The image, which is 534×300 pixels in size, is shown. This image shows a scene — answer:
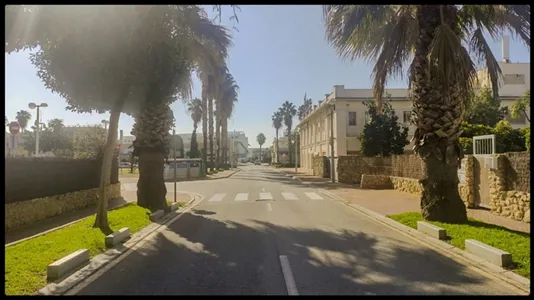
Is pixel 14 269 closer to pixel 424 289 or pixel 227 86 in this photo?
pixel 424 289

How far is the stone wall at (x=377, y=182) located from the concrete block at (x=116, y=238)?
19.0m

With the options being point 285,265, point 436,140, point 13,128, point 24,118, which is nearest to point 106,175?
point 285,265

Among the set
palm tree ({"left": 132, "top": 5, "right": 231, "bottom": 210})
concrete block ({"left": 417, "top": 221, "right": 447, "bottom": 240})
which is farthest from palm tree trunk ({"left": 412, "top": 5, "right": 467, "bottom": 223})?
palm tree ({"left": 132, "top": 5, "right": 231, "bottom": 210})

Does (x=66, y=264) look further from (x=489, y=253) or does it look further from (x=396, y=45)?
(x=396, y=45)

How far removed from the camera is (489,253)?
7.38 meters

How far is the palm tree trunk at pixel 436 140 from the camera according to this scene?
435 inches

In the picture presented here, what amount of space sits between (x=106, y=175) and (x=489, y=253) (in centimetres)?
892

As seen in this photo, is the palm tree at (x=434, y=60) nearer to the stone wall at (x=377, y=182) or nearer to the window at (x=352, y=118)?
the stone wall at (x=377, y=182)

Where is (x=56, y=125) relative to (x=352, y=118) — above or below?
above

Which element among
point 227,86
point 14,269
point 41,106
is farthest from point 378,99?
point 227,86

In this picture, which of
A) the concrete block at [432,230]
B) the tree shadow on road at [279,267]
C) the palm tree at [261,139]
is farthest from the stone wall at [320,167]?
the palm tree at [261,139]

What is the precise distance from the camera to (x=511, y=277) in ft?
20.9

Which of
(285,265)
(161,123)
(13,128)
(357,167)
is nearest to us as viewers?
(285,265)

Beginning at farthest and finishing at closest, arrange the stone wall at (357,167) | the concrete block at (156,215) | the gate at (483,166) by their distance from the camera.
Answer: the stone wall at (357,167), the gate at (483,166), the concrete block at (156,215)
